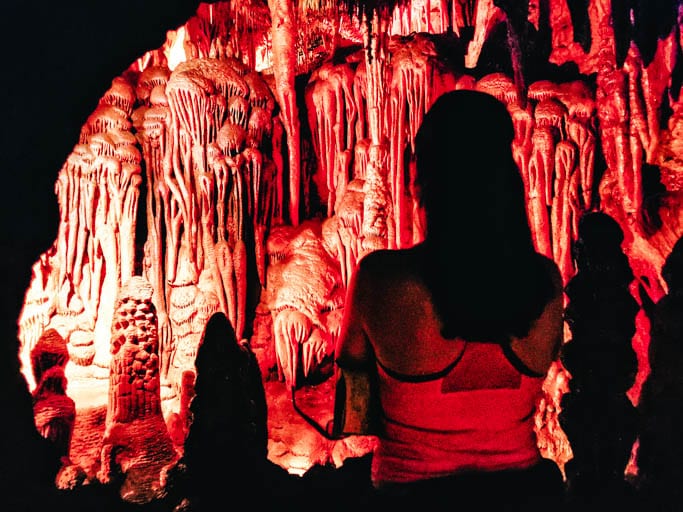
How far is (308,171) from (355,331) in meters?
5.18

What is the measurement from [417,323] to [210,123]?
5037 mm

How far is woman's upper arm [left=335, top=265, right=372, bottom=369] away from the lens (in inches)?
45.5

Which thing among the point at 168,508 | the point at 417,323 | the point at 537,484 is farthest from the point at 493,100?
the point at 168,508

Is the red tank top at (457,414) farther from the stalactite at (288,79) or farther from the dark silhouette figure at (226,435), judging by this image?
the stalactite at (288,79)

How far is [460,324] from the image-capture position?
1.11 metres

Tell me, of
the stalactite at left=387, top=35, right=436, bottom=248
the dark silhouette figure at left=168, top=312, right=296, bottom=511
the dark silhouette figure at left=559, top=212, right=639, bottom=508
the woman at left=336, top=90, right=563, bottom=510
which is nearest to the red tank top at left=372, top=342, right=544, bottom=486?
the woman at left=336, top=90, right=563, bottom=510

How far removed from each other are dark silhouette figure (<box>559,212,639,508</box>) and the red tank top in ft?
2.33

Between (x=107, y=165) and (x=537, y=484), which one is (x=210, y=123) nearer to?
(x=107, y=165)

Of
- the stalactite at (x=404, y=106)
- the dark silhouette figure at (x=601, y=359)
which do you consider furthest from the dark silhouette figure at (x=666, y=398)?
the stalactite at (x=404, y=106)

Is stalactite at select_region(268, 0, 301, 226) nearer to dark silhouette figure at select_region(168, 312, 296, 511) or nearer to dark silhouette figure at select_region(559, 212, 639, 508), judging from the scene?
dark silhouette figure at select_region(168, 312, 296, 511)

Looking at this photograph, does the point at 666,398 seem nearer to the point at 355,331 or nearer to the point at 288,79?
the point at 355,331

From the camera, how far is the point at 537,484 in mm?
1220

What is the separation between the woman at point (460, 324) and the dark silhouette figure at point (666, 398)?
77 centimetres

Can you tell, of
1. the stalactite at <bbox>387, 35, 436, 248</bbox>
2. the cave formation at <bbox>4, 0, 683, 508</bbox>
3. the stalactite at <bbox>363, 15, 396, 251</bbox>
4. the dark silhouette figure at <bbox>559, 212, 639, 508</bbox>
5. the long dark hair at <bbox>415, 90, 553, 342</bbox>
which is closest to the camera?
the long dark hair at <bbox>415, 90, 553, 342</bbox>
